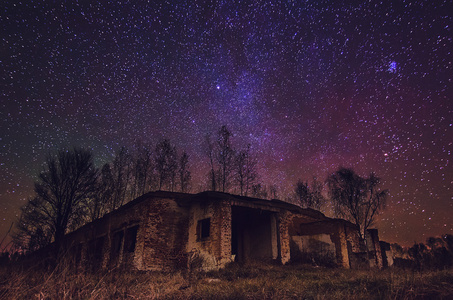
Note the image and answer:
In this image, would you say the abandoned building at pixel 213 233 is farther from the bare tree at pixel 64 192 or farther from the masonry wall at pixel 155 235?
the bare tree at pixel 64 192

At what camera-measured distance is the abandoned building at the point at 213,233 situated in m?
14.0

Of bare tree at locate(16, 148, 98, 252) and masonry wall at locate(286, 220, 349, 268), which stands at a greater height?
bare tree at locate(16, 148, 98, 252)

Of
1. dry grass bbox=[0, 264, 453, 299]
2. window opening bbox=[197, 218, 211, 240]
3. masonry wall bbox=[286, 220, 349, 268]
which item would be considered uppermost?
window opening bbox=[197, 218, 211, 240]

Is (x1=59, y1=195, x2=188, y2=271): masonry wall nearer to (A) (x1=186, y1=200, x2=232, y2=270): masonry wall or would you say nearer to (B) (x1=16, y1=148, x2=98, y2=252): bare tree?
(A) (x1=186, y1=200, x2=232, y2=270): masonry wall

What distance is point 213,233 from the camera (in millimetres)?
14047

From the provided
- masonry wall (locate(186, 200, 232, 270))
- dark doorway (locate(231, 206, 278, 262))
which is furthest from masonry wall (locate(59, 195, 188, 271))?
dark doorway (locate(231, 206, 278, 262))

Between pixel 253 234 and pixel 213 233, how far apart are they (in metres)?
4.48

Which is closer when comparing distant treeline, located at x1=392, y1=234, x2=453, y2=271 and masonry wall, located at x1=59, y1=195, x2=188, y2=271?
distant treeline, located at x1=392, y1=234, x2=453, y2=271

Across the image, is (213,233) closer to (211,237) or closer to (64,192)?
(211,237)

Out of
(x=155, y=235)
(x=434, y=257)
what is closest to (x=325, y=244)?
(x=434, y=257)

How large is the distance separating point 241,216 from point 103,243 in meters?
10.1

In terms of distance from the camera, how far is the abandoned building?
14.0m

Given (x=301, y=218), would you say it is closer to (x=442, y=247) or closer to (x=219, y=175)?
(x=442, y=247)

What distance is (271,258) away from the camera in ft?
51.2
